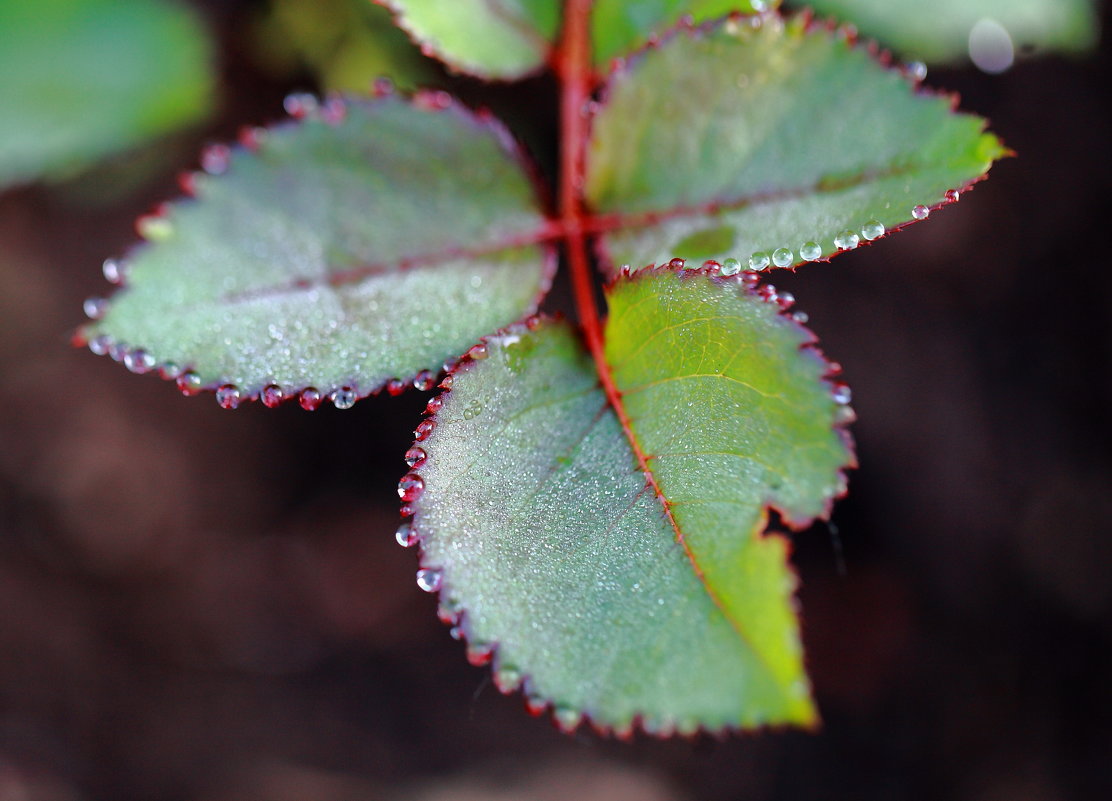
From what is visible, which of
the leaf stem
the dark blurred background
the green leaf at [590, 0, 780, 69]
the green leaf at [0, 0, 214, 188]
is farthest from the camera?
the dark blurred background

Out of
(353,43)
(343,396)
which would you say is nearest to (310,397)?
(343,396)

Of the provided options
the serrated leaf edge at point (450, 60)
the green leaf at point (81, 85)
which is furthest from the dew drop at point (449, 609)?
the green leaf at point (81, 85)

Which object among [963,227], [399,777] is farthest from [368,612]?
[963,227]

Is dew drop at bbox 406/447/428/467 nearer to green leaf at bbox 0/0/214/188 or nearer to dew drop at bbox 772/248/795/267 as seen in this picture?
dew drop at bbox 772/248/795/267

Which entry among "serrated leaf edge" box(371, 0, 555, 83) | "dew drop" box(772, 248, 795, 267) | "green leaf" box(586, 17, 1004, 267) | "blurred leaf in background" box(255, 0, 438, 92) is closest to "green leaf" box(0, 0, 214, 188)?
"blurred leaf in background" box(255, 0, 438, 92)

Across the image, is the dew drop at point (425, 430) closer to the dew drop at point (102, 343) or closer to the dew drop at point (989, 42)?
the dew drop at point (102, 343)

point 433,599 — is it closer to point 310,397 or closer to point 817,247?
point 310,397
